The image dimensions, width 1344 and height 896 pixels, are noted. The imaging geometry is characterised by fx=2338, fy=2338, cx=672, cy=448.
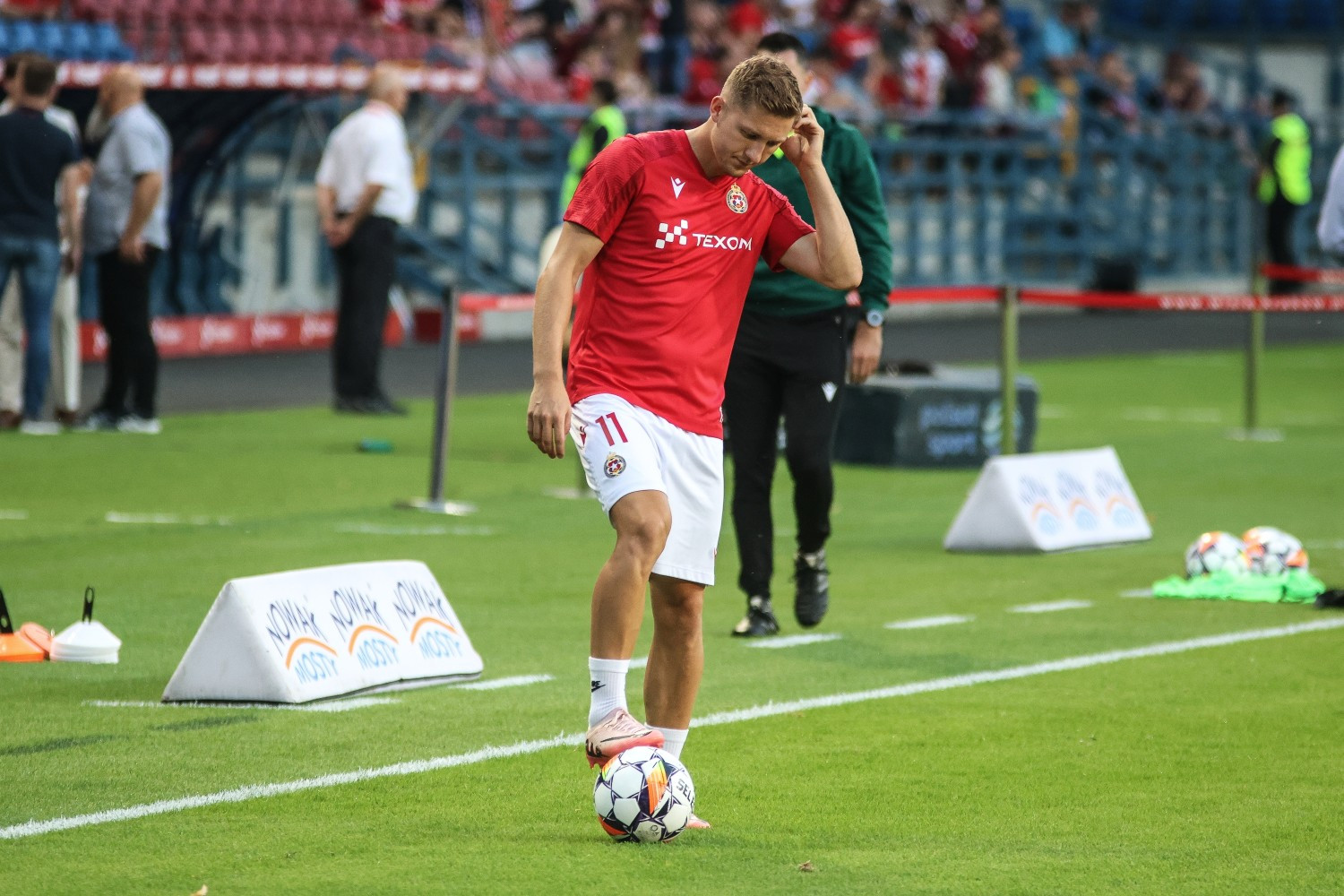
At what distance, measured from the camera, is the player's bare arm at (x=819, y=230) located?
6.13 m

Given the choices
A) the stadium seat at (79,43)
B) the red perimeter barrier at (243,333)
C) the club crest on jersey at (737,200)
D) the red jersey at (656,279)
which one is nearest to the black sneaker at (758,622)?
the red jersey at (656,279)

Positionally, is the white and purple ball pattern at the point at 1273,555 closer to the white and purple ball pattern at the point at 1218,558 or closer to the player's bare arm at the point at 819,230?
the white and purple ball pattern at the point at 1218,558

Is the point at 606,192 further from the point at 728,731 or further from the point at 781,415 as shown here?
the point at 781,415

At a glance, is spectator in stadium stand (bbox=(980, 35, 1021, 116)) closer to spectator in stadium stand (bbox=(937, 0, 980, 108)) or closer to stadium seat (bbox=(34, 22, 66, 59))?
spectator in stadium stand (bbox=(937, 0, 980, 108))

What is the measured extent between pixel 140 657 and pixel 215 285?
50.6 feet

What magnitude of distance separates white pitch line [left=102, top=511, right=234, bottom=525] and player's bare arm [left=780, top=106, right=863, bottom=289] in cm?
647

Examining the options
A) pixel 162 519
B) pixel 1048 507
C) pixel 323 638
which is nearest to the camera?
pixel 323 638

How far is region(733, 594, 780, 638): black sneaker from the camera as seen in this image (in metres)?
8.88

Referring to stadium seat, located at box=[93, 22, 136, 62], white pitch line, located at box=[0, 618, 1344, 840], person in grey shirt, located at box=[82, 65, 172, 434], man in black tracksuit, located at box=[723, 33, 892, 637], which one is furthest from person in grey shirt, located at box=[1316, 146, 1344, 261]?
stadium seat, located at box=[93, 22, 136, 62]

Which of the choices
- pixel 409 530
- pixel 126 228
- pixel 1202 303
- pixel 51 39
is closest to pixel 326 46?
pixel 51 39

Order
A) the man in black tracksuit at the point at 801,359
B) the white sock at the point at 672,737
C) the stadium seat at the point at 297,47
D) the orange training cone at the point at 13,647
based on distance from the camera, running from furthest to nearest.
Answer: the stadium seat at the point at 297,47 → the man in black tracksuit at the point at 801,359 → the orange training cone at the point at 13,647 → the white sock at the point at 672,737

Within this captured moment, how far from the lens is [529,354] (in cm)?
2428

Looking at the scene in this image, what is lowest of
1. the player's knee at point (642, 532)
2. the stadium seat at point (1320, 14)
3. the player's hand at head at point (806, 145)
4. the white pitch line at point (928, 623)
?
the white pitch line at point (928, 623)

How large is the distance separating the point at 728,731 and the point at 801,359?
179cm
